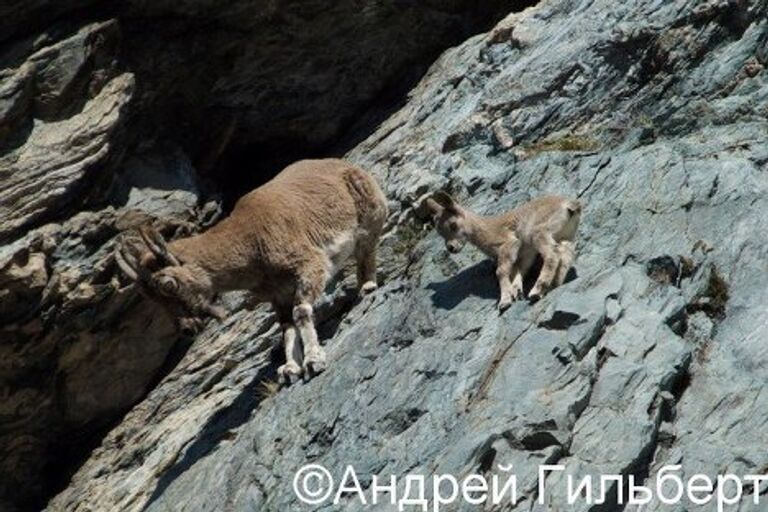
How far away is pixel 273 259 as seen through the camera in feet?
69.7

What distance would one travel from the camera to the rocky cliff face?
1792 cm

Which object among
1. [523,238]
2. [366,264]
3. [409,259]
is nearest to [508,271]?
[523,238]

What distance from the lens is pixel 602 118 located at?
23516mm

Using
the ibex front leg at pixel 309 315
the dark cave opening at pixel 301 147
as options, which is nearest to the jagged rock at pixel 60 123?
the dark cave opening at pixel 301 147

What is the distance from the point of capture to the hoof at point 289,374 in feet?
68.7

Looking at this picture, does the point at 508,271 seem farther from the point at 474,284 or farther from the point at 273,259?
the point at 273,259

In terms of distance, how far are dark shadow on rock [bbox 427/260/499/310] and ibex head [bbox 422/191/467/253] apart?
381 millimetres

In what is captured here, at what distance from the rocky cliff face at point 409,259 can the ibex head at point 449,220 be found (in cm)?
49

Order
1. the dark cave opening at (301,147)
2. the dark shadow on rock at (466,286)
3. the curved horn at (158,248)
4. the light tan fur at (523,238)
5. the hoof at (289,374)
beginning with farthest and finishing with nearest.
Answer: the dark cave opening at (301,147)
the curved horn at (158,248)
the hoof at (289,374)
the dark shadow on rock at (466,286)
the light tan fur at (523,238)

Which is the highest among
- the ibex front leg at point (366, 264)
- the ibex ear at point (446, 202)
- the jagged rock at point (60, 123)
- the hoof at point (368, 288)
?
the jagged rock at point (60, 123)

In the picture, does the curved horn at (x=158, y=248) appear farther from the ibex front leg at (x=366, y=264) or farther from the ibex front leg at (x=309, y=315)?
the ibex front leg at (x=366, y=264)

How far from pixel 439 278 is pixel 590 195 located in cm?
229

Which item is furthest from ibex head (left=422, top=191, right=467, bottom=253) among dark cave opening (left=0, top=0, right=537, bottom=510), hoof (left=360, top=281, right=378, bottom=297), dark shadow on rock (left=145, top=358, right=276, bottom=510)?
dark shadow on rock (left=145, top=358, right=276, bottom=510)

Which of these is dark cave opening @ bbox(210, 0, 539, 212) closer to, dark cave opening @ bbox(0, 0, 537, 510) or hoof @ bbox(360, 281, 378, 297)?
dark cave opening @ bbox(0, 0, 537, 510)
